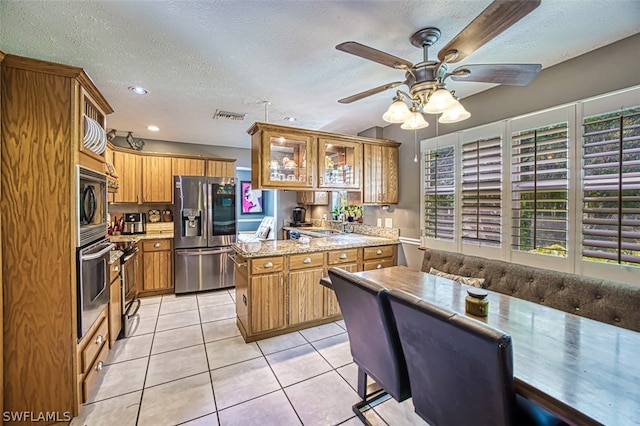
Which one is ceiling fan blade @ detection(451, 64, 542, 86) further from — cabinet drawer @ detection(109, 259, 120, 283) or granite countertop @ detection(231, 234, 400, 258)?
cabinet drawer @ detection(109, 259, 120, 283)

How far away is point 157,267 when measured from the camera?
4.00 meters

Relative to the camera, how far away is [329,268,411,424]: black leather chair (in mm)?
1326

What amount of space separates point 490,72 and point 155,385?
123 inches

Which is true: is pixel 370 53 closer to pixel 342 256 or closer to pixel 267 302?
pixel 342 256

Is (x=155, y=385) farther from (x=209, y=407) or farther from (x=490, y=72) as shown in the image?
(x=490, y=72)

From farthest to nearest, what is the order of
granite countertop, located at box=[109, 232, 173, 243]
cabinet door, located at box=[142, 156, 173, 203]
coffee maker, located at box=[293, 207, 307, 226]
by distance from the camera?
coffee maker, located at box=[293, 207, 307, 226], cabinet door, located at box=[142, 156, 173, 203], granite countertop, located at box=[109, 232, 173, 243]

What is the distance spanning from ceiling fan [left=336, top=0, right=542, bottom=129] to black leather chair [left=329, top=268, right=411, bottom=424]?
1.09 meters

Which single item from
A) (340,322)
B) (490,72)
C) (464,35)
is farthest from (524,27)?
(340,322)

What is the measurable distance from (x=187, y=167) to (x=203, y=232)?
1.16 m

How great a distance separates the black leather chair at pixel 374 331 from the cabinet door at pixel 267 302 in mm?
1188

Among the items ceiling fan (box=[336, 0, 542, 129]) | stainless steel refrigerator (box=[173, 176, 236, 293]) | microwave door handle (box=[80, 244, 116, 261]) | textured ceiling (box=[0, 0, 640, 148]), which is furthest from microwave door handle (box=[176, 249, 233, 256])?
ceiling fan (box=[336, 0, 542, 129])

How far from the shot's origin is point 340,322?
3107 millimetres

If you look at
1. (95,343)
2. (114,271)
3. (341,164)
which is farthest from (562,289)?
(114,271)

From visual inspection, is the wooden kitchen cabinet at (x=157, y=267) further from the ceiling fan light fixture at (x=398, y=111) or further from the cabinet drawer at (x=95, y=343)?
the ceiling fan light fixture at (x=398, y=111)
